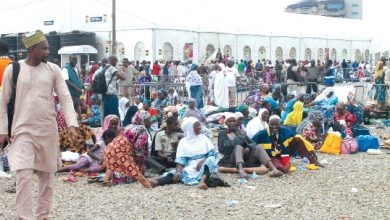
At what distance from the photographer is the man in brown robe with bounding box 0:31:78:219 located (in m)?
4.75

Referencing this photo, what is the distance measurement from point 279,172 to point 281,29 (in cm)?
2686

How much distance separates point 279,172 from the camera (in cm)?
798

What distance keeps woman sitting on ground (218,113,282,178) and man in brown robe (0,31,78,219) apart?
3648mm

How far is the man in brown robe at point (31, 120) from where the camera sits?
4.75 metres

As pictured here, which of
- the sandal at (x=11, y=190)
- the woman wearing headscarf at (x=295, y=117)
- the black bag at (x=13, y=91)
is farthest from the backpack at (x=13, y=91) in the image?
the woman wearing headscarf at (x=295, y=117)

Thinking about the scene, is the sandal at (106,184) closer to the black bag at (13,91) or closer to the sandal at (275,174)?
the sandal at (275,174)

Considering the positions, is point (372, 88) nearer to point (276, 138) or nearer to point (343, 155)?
point (343, 155)

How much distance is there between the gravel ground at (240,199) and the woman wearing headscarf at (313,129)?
202 centimetres

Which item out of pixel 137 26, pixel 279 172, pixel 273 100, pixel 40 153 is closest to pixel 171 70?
pixel 137 26

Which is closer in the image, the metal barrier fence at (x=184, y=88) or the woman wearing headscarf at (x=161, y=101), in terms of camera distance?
the woman wearing headscarf at (x=161, y=101)

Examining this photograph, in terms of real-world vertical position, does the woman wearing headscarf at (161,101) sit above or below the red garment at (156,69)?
below

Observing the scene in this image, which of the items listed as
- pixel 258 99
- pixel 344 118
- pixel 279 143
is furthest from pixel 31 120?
pixel 258 99

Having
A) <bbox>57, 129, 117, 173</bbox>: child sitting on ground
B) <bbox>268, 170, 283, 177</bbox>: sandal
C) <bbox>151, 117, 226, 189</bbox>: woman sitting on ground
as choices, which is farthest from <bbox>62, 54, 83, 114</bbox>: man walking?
<bbox>268, 170, 283, 177</bbox>: sandal

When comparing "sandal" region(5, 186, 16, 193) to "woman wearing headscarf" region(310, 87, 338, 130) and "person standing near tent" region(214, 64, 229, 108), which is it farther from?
"person standing near tent" region(214, 64, 229, 108)
